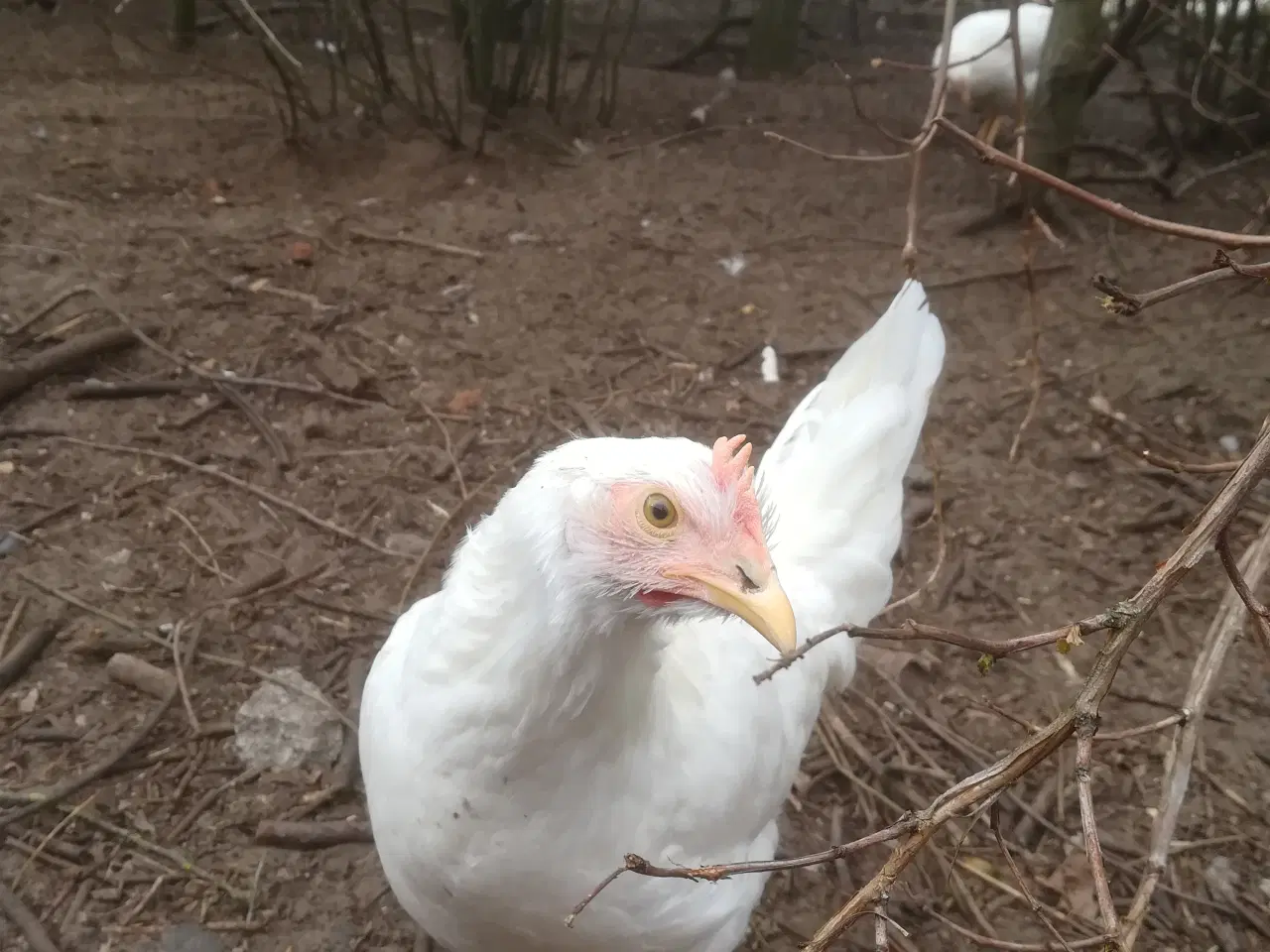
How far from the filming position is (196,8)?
532cm

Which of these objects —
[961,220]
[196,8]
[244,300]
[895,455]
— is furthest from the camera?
[196,8]

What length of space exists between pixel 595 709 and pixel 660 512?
354mm

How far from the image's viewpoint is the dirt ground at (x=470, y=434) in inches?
83.2

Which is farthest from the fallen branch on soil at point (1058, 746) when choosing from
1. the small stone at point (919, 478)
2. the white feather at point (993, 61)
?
the white feather at point (993, 61)

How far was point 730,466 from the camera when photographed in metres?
1.20

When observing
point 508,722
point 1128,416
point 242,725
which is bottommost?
point 242,725

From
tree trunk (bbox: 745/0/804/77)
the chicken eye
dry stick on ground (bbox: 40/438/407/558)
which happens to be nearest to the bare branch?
the chicken eye

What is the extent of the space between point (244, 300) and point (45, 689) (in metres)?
1.70

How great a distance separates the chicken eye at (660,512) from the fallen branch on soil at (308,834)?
1356mm

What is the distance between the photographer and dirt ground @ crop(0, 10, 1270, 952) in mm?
2113

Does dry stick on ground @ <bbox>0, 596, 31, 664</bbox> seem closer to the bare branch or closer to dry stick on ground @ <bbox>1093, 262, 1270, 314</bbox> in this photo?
the bare branch

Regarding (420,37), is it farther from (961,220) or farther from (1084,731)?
(1084,731)

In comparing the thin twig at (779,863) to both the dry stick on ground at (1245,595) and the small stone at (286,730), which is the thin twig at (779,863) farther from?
the small stone at (286,730)

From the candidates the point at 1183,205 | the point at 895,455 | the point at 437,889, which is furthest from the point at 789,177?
the point at 437,889
